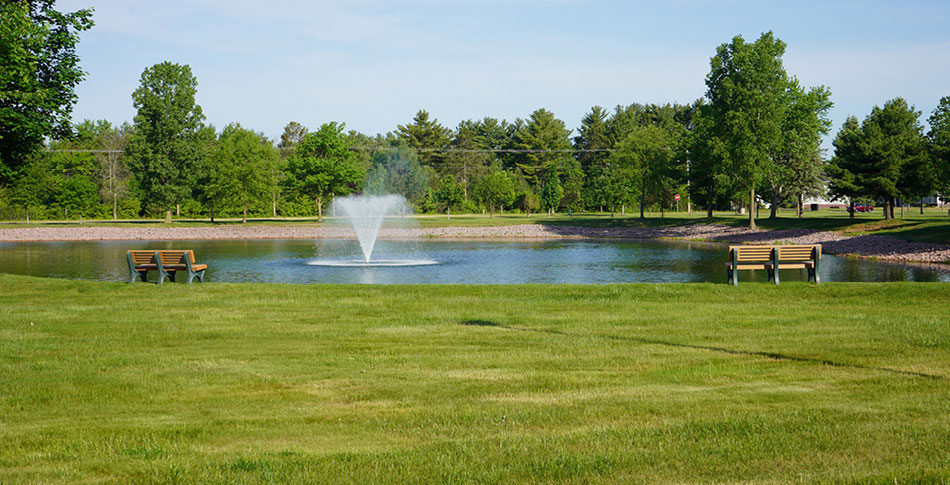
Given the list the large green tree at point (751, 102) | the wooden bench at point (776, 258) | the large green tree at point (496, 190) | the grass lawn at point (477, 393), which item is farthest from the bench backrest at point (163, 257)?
the large green tree at point (496, 190)

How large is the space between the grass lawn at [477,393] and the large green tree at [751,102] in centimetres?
4469

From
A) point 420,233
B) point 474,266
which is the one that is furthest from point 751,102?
point 474,266

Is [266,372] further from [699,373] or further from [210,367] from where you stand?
[699,373]

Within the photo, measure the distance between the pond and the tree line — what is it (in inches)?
223

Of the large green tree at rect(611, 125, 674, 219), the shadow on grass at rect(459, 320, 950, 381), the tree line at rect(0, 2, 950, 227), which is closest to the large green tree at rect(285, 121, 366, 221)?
the tree line at rect(0, 2, 950, 227)

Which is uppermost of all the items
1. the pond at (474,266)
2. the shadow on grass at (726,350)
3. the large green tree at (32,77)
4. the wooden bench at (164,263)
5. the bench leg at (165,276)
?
the large green tree at (32,77)

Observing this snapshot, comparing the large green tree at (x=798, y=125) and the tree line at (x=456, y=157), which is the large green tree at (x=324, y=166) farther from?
the large green tree at (x=798, y=125)

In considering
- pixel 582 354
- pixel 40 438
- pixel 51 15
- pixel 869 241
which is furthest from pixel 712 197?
pixel 40 438

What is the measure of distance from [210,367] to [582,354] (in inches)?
182

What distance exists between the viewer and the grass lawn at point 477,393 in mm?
6023

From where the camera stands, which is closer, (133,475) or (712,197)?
(133,475)

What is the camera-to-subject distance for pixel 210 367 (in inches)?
380

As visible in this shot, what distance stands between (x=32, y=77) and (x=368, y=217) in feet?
174

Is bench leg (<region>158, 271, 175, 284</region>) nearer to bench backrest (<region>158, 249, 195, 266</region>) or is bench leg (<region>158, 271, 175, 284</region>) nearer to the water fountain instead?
bench backrest (<region>158, 249, 195, 266</region>)
